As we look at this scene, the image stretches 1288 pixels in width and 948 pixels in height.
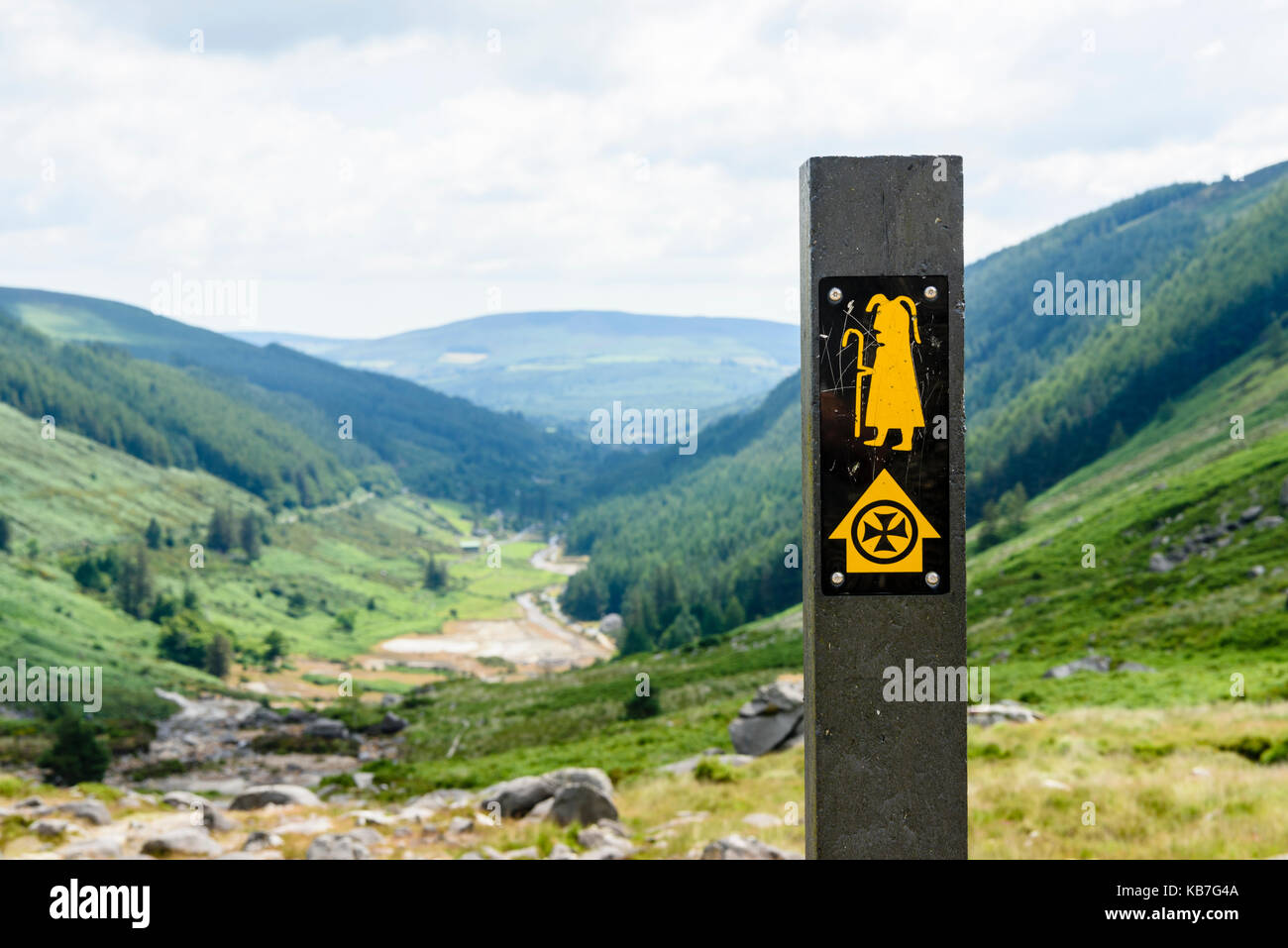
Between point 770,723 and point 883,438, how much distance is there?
3622cm

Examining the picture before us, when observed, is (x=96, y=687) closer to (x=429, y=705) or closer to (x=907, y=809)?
(x=429, y=705)

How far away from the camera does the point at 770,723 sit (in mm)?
38969

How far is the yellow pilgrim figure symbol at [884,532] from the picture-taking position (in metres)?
4.76

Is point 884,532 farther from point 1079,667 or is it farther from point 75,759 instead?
point 75,759

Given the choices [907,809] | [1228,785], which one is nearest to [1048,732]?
[1228,785]

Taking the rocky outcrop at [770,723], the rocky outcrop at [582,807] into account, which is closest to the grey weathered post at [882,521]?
the rocky outcrop at [582,807]

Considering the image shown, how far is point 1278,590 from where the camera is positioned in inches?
2287

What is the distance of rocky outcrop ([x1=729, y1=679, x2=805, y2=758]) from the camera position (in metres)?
38.2

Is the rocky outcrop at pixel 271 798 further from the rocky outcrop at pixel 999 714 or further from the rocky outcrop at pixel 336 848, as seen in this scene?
the rocky outcrop at pixel 999 714

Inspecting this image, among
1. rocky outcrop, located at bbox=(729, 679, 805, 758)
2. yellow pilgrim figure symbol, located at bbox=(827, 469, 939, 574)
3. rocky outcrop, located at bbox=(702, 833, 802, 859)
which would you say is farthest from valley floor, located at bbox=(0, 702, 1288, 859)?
rocky outcrop, located at bbox=(729, 679, 805, 758)

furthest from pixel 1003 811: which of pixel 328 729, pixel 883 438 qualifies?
pixel 328 729

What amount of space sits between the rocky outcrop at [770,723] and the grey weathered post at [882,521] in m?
34.3

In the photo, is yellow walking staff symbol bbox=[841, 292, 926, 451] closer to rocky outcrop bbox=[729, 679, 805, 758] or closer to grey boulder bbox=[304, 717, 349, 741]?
rocky outcrop bbox=[729, 679, 805, 758]

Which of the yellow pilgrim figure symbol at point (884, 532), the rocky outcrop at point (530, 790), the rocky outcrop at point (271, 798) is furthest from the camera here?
the rocky outcrop at point (271, 798)
